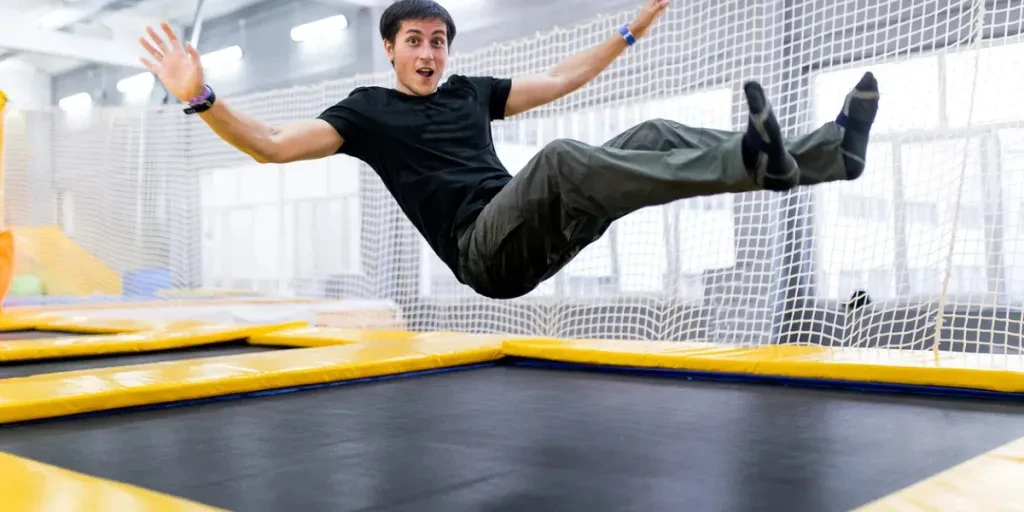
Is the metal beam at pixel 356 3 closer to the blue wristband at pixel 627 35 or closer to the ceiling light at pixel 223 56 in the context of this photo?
the ceiling light at pixel 223 56

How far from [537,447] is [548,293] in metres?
3.37

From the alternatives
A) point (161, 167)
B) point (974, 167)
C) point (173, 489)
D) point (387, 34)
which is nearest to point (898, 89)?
point (974, 167)

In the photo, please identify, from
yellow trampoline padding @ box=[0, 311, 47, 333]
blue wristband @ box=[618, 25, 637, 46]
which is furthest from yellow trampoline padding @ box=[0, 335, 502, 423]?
yellow trampoline padding @ box=[0, 311, 47, 333]

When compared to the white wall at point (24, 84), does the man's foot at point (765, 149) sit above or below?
below

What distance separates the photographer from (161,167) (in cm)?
616

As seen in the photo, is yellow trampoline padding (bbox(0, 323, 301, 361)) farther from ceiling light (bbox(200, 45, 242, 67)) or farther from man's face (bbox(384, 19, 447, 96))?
ceiling light (bbox(200, 45, 242, 67))

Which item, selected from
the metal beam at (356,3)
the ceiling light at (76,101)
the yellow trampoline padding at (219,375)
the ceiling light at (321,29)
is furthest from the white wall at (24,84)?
the yellow trampoline padding at (219,375)

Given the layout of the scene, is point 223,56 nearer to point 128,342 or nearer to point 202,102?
point 128,342

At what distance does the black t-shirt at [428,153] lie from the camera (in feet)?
6.24

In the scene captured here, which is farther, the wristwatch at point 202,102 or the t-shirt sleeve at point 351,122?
the t-shirt sleeve at point 351,122

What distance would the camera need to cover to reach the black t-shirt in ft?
6.24

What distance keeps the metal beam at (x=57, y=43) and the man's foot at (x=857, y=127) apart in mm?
9263

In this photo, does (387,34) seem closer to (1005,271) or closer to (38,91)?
(1005,271)

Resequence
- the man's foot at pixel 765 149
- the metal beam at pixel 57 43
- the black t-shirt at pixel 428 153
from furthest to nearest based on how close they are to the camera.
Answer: the metal beam at pixel 57 43
the black t-shirt at pixel 428 153
the man's foot at pixel 765 149
